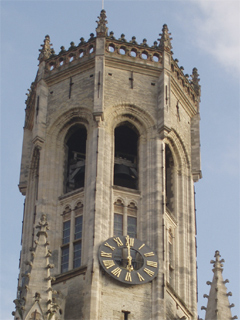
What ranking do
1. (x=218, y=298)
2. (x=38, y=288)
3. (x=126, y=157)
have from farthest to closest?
(x=126, y=157) → (x=218, y=298) → (x=38, y=288)

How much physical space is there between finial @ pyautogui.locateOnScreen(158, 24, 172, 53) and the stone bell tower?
5 cm

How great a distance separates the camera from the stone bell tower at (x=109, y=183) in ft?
145

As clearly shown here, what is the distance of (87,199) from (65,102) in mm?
5282

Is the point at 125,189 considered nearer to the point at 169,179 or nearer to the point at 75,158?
the point at 169,179

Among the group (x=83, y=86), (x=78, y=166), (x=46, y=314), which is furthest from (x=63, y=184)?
(x=46, y=314)

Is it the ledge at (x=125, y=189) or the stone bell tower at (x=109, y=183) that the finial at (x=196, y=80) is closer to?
the stone bell tower at (x=109, y=183)

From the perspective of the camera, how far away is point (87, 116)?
49219mm

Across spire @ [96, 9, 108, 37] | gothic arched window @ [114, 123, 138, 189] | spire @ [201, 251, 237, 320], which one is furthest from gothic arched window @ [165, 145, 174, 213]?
spire @ [96, 9, 108, 37]

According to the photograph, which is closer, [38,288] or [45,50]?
[38,288]

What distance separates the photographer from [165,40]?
171 ft

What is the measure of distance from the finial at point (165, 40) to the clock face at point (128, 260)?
9.76 metres

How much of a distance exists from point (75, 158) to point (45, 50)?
5.60m

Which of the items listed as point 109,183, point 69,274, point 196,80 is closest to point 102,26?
point 196,80

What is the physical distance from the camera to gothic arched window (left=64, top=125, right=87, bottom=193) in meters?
48.8
